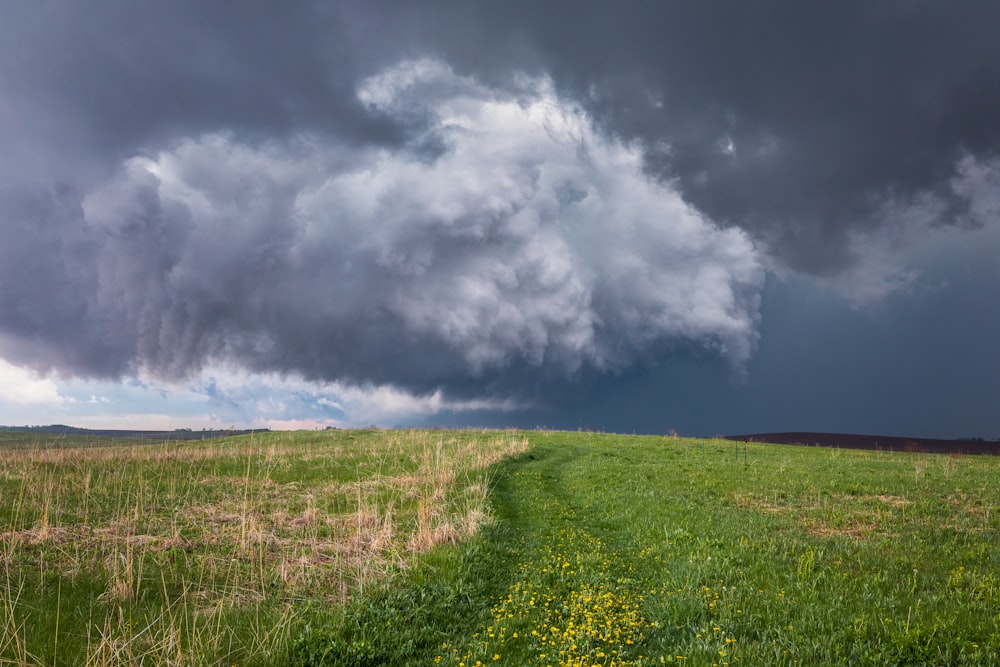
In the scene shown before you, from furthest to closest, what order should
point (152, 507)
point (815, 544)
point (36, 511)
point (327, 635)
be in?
point (152, 507), point (36, 511), point (815, 544), point (327, 635)

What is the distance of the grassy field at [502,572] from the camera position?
892 centimetres

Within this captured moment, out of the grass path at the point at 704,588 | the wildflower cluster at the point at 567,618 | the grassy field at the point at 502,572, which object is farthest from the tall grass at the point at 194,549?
the wildflower cluster at the point at 567,618

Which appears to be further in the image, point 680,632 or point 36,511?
point 36,511

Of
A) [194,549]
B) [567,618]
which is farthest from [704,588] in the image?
[194,549]

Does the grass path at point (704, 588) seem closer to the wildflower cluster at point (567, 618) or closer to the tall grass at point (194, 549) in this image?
the wildflower cluster at point (567, 618)

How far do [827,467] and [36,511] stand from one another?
39673 mm

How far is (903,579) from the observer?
462 inches

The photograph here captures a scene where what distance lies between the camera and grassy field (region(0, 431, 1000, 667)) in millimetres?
8922

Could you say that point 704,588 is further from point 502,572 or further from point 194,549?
point 194,549

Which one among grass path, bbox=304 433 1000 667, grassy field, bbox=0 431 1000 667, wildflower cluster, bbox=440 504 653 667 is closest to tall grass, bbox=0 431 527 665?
grassy field, bbox=0 431 1000 667

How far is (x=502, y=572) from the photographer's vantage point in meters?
13.0

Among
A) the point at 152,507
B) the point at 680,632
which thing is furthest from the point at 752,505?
the point at 152,507

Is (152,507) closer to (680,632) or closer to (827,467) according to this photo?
(680,632)

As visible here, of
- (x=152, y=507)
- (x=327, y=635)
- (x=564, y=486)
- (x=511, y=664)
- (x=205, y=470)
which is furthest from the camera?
(x=205, y=470)
